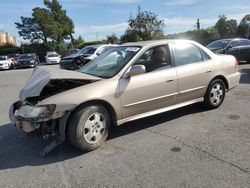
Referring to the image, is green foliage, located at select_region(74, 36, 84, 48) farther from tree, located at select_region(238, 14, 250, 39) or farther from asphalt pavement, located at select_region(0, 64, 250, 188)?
asphalt pavement, located at select_region(0, 64, 250, 188)

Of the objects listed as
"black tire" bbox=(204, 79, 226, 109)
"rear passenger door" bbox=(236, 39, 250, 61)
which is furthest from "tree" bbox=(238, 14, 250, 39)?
"black tire" bbox=(204, 79, 226, 109)

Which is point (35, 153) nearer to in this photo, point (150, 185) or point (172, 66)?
point (150, 185)

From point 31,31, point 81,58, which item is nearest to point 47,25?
point 31,31

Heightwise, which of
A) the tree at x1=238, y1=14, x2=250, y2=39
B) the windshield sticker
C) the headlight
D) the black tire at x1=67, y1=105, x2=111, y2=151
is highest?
the tree at x1=238, y1=14, x2=250, y2=39

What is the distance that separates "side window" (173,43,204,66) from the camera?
588 cm

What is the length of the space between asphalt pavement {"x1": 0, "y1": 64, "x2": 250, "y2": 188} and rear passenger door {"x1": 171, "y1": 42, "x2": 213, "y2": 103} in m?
0.50

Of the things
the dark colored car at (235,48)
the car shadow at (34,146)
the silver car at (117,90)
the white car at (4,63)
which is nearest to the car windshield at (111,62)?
the silver car at (117,90)

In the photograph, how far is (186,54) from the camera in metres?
6.05

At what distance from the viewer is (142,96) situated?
5.23 m

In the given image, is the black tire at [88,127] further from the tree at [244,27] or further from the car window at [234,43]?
the tree at [244,27]

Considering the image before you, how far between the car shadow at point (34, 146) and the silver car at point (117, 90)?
0.67ft

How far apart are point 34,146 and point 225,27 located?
170 ft

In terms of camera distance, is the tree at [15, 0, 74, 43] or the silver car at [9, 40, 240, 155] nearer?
the silver car at [9, 40, 240, 155]

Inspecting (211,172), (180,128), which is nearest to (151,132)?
(180,128)
